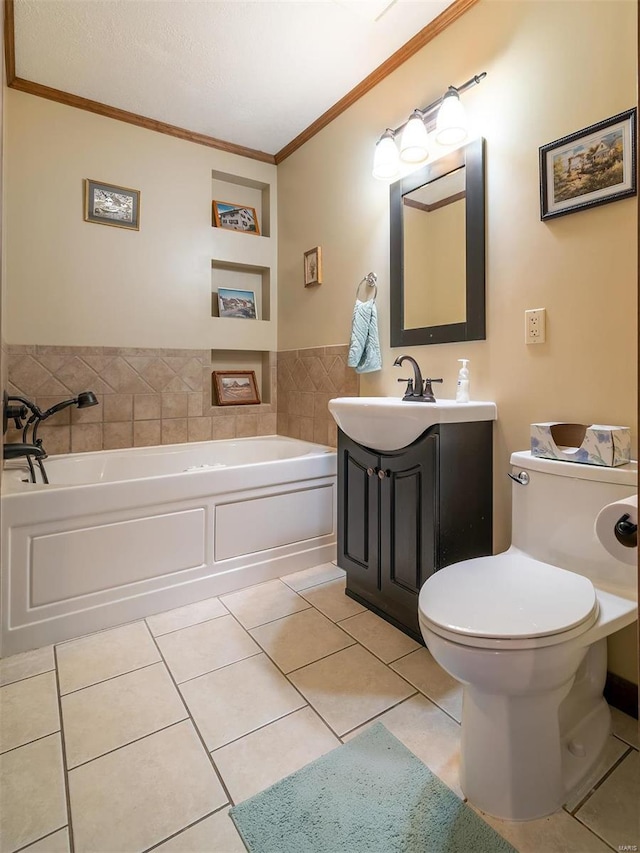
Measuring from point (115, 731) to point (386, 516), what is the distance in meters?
1.15

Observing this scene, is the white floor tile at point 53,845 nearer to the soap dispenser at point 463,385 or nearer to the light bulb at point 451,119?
the soap dispenser at point 463,385

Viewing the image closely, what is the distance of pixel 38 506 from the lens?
1663mm

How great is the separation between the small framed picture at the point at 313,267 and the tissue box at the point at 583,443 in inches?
69.7

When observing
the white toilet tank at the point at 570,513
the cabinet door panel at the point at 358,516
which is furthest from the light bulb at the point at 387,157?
the white toilet tank at the point at 570,513

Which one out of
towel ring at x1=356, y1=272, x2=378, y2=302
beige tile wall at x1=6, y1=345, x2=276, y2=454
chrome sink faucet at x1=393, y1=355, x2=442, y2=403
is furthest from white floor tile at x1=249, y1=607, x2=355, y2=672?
towel ring at x1=356, y1=272, x2=378, y2=302

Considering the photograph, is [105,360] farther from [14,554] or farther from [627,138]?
[627,138]

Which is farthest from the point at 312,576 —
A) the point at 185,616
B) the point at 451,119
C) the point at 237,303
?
the point at 451,119

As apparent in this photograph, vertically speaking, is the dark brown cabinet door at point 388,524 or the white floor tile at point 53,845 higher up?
the dark brown cabinet door at point 388,524

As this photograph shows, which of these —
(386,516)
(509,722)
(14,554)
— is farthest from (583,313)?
(14,554)

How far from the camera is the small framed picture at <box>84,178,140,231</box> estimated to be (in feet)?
8.36

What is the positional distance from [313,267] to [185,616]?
2116mm

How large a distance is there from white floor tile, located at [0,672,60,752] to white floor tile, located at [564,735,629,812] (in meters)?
1.42

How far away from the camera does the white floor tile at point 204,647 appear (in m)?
1.58

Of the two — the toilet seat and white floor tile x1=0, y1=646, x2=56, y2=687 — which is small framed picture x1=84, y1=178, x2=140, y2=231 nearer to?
white floor tile x1=0, y1=646, x2=56, y2=687
